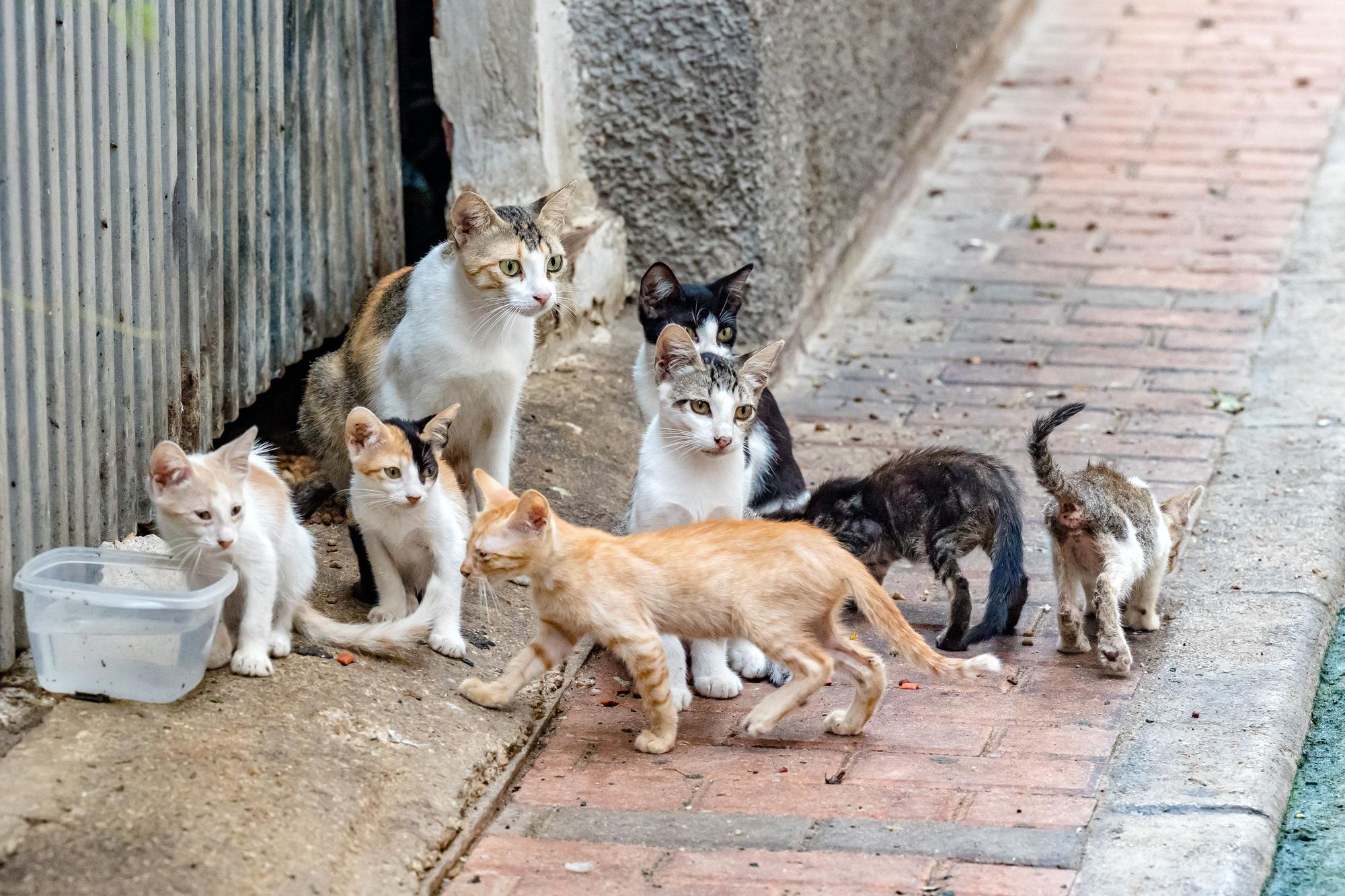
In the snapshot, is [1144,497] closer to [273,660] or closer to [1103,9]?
[273,660]

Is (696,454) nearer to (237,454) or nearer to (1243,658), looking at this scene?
(237,454)

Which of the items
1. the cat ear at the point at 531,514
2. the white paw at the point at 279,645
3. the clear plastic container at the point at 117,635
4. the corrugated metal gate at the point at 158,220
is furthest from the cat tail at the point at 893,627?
the corrugated metal gate at the point at 158,220

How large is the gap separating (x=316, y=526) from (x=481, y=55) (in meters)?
1.91

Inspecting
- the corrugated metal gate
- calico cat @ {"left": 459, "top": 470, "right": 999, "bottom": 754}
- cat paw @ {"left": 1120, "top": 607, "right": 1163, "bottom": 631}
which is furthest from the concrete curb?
the corrugated metal gate

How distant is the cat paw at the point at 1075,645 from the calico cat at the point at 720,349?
2.94 ft

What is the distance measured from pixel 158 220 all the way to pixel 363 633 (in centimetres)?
124

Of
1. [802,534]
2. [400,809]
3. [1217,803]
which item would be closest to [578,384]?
[802,534]

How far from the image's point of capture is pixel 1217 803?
3.46m

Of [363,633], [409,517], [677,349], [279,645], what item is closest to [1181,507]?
[677,349]

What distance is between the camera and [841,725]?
154 inches

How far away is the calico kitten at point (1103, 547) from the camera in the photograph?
4.10 meters

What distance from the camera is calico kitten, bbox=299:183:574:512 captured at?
4371 millimetres

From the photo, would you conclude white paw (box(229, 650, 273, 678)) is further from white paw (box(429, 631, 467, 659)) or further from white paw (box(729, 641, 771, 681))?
white paw (box(729, 641, 771, 681))

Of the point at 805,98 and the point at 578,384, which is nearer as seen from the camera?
the point at 578,384
